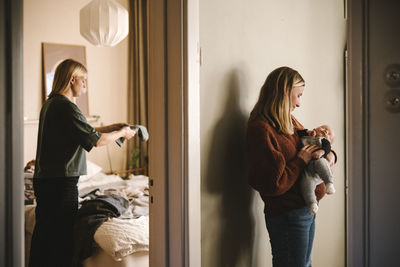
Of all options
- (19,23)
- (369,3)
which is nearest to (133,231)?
(19,23)

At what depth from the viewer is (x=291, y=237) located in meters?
1.61

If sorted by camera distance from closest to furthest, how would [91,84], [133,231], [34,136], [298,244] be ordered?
[298,244]
[133,231]
[34,136]
[91,84]

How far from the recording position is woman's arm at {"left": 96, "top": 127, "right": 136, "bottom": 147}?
6.38ft

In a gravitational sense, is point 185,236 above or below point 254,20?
below

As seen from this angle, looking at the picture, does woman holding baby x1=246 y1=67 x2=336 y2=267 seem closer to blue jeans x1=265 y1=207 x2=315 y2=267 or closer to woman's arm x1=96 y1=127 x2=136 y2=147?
blue jeans x1=265 y1=207 x2=315 y2=267

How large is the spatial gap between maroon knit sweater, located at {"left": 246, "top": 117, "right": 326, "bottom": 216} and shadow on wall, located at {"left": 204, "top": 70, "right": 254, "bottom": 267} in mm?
133

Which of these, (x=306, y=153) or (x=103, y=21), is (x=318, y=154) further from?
(x=103, y=21)

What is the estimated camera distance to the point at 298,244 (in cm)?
160

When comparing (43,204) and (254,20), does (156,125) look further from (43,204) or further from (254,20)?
(43,204)

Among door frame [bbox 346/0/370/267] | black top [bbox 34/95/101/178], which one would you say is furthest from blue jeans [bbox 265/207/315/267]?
black top [bbox 34/95/101/178]

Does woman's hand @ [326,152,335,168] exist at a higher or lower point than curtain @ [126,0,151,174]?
lower

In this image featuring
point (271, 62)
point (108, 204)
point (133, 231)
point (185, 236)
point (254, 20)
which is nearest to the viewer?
point (185, 236)

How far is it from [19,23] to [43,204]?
125cm

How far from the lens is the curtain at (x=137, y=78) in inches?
180
